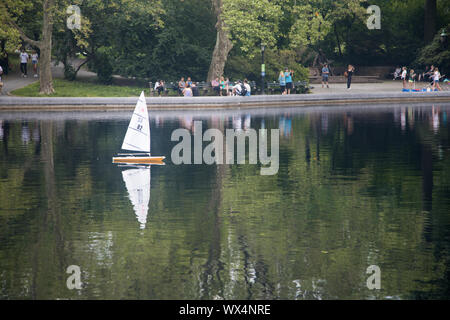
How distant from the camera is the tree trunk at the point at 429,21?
215 ft

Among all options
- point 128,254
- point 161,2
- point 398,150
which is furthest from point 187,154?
point 161,2

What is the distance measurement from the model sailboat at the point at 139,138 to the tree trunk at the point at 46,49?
87.9 ft

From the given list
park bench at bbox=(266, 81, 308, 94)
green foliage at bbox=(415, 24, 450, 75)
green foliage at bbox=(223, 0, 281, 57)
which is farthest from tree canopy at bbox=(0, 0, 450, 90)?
green foliage at bbox=(415, 24, 450, 75)

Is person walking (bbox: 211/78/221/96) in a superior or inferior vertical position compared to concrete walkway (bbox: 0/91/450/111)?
superior

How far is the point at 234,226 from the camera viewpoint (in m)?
14.2

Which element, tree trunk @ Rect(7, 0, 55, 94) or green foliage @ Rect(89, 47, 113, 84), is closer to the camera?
tree trunk @ Rect(7, 0, 55, 94)

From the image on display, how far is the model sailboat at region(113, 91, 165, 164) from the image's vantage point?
24141mm

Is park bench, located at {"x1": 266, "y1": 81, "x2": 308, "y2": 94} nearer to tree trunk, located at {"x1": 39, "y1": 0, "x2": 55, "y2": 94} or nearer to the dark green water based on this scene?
tree trunk, located at {"x1": 39, "y1": 0, "x2": 55, "y2": 94}

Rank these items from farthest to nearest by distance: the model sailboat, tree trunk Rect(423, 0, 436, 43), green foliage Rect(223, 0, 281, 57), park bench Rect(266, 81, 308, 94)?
tree trunk Rect(423, 0, 436, 43), park bench Rect(266, 81, 308, 94), green foliage Rect(223, 0, 281, 57), the model sailboat

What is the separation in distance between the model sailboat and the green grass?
89.0 feet

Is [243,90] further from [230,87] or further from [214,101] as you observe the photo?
[214,101]

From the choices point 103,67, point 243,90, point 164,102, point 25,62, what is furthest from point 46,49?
point 243,90

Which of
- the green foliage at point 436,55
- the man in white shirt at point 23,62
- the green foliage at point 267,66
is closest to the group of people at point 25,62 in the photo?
the man in white shirt at point 23,62
